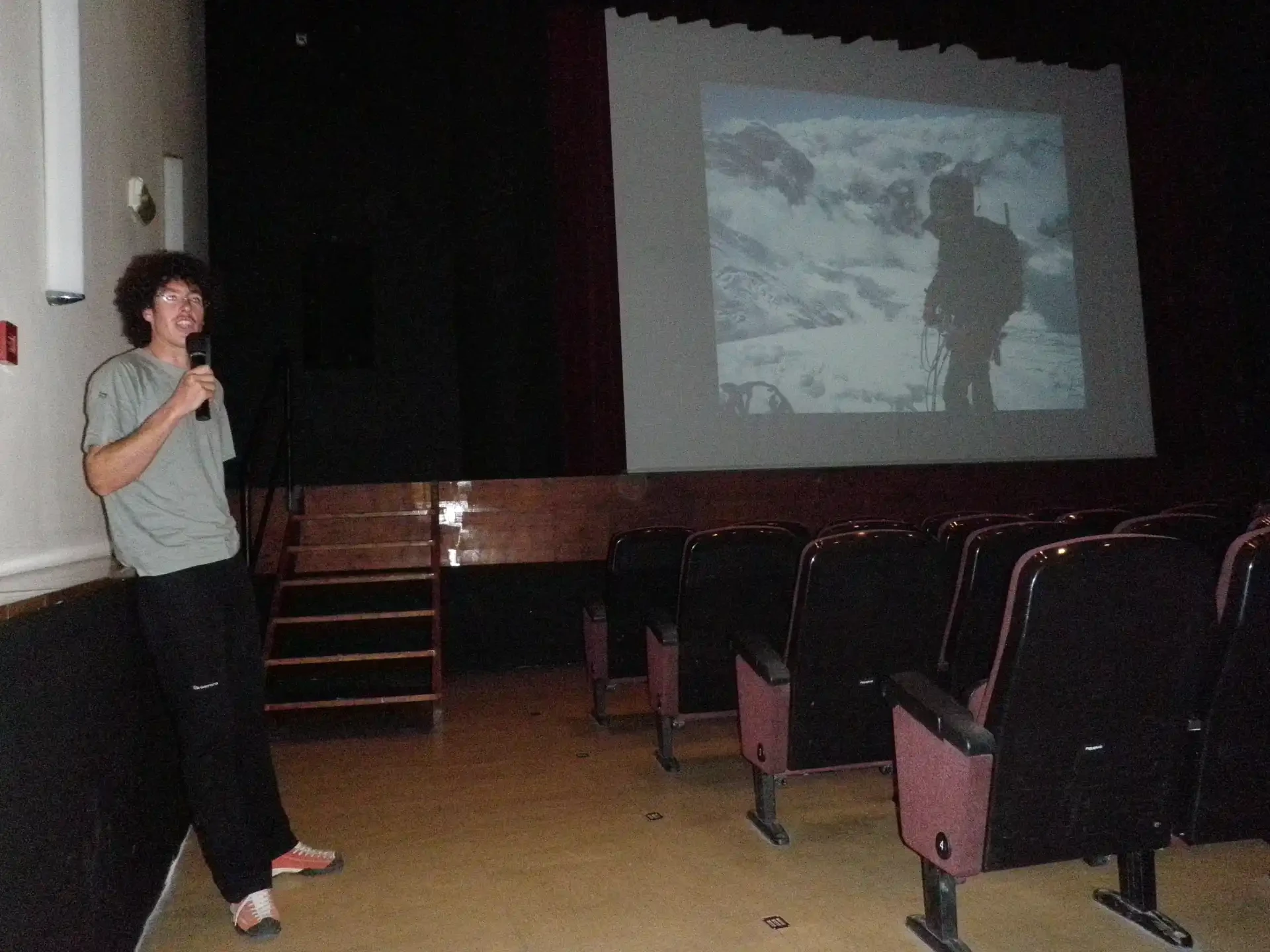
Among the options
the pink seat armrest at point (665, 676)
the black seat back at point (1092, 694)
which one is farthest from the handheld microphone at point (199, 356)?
the black seat back at point (1092, 694)

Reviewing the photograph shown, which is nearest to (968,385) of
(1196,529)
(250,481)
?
(1196,529)

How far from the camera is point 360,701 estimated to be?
3.90 metres

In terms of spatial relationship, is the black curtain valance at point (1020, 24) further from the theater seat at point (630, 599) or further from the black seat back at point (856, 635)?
the black seat back at point (856, 635)

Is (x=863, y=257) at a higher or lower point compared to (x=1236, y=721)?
higher

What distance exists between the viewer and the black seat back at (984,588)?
233 cm

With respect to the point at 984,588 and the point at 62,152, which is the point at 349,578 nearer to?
the point at 62,152

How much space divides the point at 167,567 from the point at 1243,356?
746cm

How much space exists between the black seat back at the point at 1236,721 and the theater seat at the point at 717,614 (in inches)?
49.1

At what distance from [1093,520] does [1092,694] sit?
145cm

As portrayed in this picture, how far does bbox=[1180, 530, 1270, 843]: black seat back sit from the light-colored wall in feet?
7.23

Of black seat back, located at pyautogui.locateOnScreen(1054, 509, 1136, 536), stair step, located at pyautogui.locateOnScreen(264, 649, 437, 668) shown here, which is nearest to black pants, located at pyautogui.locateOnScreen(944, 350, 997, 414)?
black seat back, located at pyautogui.locateOnScreen(1054, 509, 1136, 536)

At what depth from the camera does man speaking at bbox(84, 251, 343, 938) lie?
1.87 metres

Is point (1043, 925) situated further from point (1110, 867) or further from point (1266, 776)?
point (1266, 776)

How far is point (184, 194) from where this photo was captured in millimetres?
A: 4176
